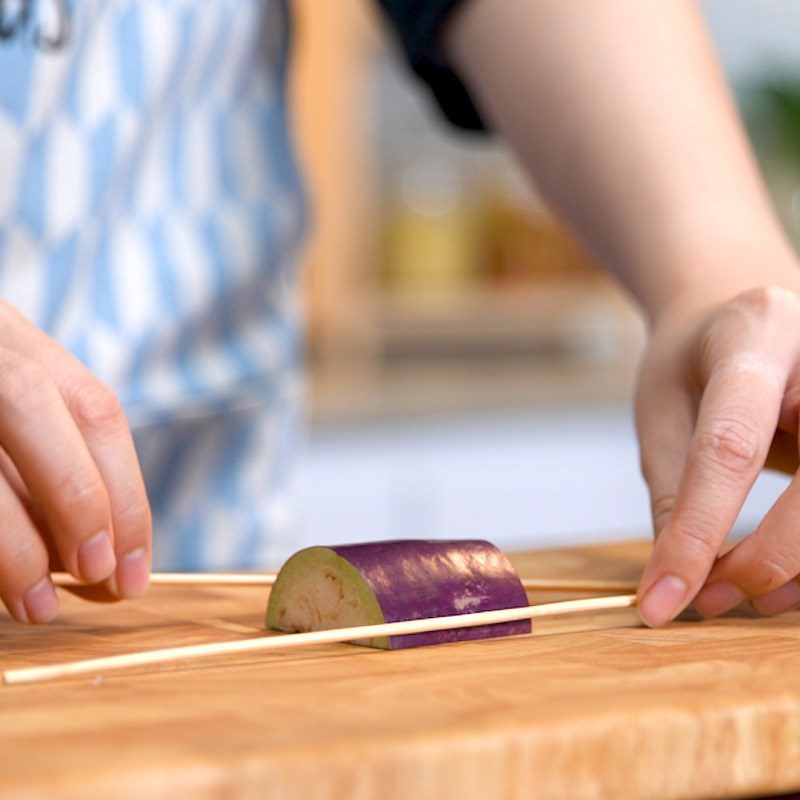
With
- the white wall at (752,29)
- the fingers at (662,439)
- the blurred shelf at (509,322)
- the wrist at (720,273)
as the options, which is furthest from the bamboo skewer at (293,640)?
the white wall at (752,29)

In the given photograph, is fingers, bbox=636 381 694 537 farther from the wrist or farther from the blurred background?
the blurred background

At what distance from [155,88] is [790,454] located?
0.69 meters

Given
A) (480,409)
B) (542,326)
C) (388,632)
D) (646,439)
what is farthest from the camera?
(542,326)

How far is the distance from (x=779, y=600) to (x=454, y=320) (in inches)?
105

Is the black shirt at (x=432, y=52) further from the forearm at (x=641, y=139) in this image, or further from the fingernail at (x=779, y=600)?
the fingernail at (x=779, y=600)

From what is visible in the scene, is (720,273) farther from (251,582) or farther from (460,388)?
(460,388)

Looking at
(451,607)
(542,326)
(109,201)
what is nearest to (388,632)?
(451,607)

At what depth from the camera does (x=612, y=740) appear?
21.8 inches

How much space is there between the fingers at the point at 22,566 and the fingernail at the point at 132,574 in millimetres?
41

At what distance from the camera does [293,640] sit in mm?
703

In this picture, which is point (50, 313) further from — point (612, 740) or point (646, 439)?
point (612, 740)

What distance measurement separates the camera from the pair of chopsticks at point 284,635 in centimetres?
64

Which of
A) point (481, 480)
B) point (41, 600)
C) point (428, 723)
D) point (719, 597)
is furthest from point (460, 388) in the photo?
point (428, 723)

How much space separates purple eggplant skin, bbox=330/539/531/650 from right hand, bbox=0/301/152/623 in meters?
0.12
